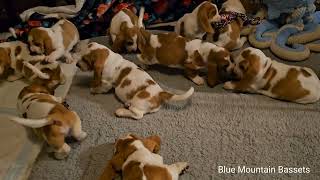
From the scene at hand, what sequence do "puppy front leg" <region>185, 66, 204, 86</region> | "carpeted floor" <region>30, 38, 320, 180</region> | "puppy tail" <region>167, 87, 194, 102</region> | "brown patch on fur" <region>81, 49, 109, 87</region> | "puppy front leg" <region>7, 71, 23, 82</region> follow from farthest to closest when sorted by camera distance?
"puppy front leg" <region>7, 71, 23, 82</region>, "puppy front leg" <region>185, 66, 204, 86</region>, "brown patch on fur" <region>81, 49, 109, 87</region>, "puppy tail" <region>167, 87, 194, 102</region>, "carpeted floor" <region>30, 38, 320, 180</region>

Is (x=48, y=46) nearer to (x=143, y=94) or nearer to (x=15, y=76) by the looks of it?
(x=15, y=76)

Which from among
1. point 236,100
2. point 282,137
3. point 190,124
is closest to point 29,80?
point 190,124

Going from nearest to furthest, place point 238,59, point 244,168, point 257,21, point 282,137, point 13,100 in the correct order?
1. point 244,168
2. point 282,137
3. point 238,59
4. point 13,100
5. point 257,21

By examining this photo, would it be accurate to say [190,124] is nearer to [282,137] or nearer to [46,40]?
[282,137]

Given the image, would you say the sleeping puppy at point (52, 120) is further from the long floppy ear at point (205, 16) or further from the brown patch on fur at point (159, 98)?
the long floppy ear at point (205, 16)

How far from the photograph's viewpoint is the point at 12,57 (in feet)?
7.11

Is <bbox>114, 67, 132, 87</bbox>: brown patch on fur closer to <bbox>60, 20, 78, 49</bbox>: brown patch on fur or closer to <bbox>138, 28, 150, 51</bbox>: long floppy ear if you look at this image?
<bbox>138, 28, 150, 51</bbox>: long floppy ear

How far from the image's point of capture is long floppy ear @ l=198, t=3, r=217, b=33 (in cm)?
217

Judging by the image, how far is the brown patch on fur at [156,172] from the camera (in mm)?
1470

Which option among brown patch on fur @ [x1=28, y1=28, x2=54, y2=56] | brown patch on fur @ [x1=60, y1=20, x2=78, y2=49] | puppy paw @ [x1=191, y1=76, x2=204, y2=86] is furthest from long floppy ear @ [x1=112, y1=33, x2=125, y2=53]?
puppy paw @ [x1=191, y1=76, x2=204, y2=86]

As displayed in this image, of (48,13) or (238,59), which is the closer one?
(238,59)

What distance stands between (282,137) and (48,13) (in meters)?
1.56

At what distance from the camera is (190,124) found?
1.91 meters

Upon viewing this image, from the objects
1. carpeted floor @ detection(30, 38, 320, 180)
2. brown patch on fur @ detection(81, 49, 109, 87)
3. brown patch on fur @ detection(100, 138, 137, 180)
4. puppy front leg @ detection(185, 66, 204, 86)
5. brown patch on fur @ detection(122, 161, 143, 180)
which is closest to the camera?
brown patch on fur @ detection(122, 161, 143, 180)
